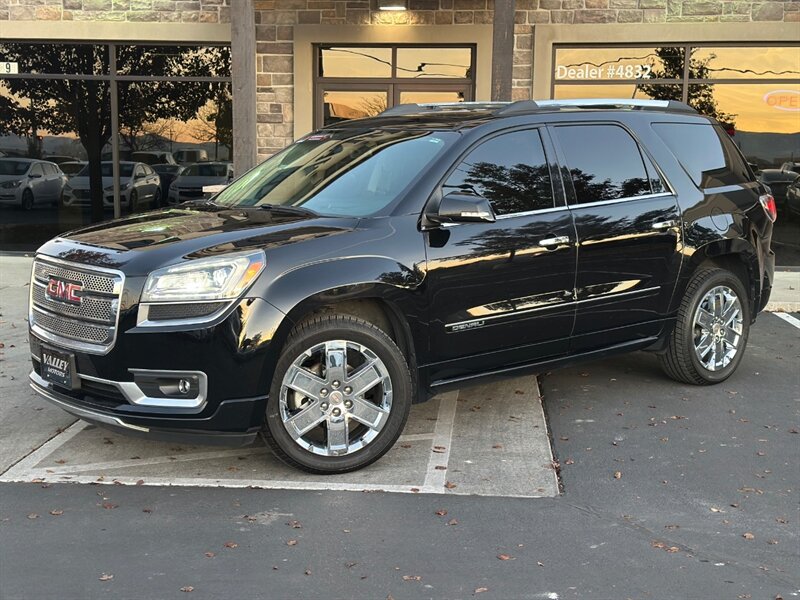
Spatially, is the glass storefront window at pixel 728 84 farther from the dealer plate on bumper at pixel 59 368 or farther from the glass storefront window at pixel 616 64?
the dealer plate on bumper at pixel 59 368

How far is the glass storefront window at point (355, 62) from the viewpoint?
39.5 ft

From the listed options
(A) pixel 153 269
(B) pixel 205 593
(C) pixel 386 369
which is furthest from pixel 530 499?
(A) pixel 153 269

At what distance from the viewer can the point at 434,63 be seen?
12070 mm

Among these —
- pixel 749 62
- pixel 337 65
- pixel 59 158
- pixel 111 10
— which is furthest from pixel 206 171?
pixel 749 62

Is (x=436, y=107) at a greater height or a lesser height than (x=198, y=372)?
greater

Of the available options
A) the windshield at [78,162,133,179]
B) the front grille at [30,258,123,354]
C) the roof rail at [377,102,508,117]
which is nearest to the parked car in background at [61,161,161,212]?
the windshield at [78,162,133,179]

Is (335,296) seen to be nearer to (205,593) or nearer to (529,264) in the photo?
(529,264)

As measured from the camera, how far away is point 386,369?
455cm

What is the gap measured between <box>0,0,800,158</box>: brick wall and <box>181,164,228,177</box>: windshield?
0.68m

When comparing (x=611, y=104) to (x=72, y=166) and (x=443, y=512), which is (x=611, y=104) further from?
(x=72, y=166)

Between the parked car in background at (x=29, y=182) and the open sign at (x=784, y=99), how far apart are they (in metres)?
9.89

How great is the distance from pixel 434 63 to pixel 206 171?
11.7 feet

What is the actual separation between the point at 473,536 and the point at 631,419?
2.11 m

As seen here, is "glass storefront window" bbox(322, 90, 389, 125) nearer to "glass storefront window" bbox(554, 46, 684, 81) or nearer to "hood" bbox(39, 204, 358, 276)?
"glass storefront window" bbox(554, 46, 684, 81)
